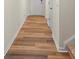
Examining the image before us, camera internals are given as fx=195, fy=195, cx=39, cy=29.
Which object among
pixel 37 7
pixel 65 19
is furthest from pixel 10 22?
pixel 37 7

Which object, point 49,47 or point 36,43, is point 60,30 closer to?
point 49,47

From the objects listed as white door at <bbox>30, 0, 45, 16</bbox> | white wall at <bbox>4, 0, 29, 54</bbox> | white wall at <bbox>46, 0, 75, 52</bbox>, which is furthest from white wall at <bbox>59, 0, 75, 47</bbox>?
white door at <bbox>30, 0, 45, 16</bbox>

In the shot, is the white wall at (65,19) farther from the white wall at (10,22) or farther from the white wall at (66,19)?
the white wall at (10,22)

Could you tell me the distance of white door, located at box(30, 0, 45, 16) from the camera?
14531mm

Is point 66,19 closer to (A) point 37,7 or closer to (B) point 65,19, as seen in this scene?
(B) point 65,19

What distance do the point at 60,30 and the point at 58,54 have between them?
0.54 metres

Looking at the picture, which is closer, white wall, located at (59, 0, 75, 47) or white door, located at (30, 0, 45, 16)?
white wall, located at (59, 0, 75, 47)

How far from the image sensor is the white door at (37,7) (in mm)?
14531

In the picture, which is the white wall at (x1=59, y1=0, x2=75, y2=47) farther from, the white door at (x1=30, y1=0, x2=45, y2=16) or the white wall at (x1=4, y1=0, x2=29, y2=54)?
the white door at (x1=30, y1=0, x2=45, y2=16)

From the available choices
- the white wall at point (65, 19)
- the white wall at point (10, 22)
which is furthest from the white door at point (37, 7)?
the white wall at point (65, 19)

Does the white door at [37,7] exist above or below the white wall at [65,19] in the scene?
above

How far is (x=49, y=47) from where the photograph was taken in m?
5.05

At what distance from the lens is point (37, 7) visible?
1465cm

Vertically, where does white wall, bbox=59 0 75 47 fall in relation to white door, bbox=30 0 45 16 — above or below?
below
